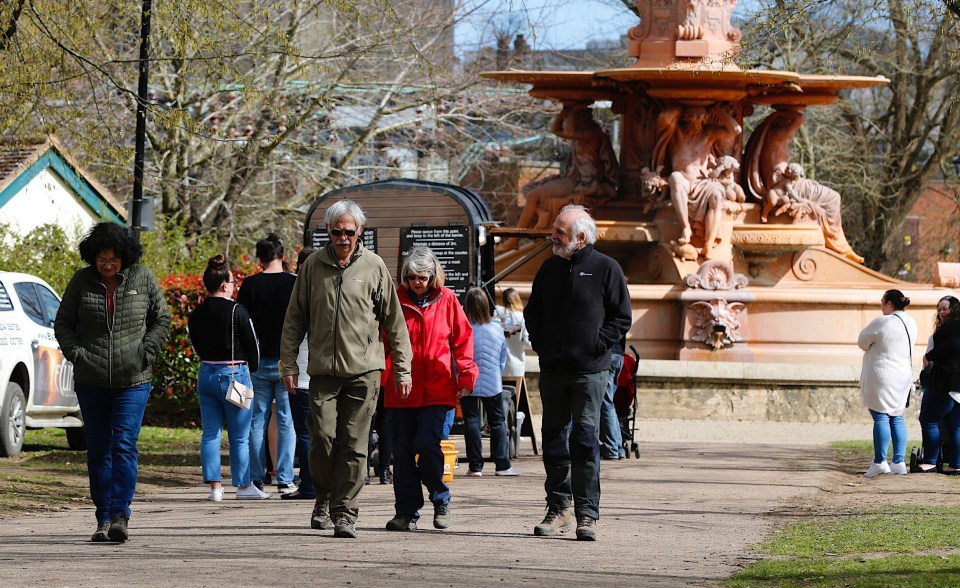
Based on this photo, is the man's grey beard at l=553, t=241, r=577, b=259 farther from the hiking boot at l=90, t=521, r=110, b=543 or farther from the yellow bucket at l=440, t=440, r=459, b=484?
the hiking boot at l=90, t=521, r=110, b=543

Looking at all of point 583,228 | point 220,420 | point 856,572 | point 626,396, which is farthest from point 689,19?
point 856,572

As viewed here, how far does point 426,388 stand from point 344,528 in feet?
3.44

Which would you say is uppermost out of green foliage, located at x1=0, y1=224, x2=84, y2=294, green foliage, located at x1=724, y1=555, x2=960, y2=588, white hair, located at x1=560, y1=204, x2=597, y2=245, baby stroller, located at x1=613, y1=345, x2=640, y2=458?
green foliage, located at x1=0, y1=224, x2=84, y2=294

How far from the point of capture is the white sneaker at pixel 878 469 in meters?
14.2

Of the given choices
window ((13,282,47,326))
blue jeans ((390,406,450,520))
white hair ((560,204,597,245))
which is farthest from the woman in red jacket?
window ((13,282,47,326))

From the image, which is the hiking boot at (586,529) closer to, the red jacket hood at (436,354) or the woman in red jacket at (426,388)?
the woman in red jacket at (426,388)

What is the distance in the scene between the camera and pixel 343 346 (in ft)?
30.2

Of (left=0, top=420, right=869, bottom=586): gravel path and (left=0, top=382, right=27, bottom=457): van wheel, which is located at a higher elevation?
(left=0, top=382, right=27, bottom=457): van wheel

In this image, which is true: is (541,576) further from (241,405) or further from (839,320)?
Result: (839,320)

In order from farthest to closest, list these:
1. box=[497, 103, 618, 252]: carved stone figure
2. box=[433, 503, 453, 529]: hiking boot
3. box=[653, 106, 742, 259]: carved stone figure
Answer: box=[497, 103, 618, 252]: carved stone figure
box=[653, 106, 742, 259]: carved stone figure
box=[433, 503, 453, 529]: hiking boot

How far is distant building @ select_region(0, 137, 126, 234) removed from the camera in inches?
1050

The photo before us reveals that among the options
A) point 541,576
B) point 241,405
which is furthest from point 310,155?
point 541,576

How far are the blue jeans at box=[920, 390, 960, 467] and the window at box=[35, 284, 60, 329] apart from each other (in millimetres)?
8396

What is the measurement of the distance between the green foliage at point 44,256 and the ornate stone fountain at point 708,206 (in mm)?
6033
